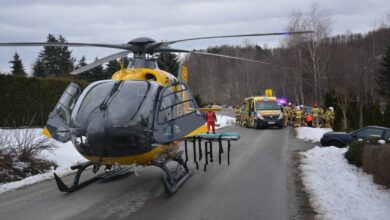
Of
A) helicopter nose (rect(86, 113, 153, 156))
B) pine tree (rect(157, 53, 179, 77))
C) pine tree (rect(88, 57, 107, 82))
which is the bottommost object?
helicopter nose (rect(86, 113, 153, 156))

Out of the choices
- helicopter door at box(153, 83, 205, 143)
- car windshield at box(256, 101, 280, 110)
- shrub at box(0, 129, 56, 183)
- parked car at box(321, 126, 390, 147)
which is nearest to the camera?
helicopter door at box(153, 83, 205, 143)

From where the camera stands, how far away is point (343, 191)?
8.09m

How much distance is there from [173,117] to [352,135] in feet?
34.4

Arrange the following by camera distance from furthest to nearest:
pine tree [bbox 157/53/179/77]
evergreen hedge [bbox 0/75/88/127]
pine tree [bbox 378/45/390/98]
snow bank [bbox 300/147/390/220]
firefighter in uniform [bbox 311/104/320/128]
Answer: pine tree [bbox 378/45/390/98] → pine tree [bbox 157/53/179/77] → firefighter in uniform [bbox 311/104/320/128] → evergreen hedge [bbox 0/75/88/127] → snow bank [bbox 300/147/390/220]

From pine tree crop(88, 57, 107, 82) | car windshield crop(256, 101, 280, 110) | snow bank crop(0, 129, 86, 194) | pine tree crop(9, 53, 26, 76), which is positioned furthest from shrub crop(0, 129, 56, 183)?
pine tree crop(9, 53, 26, 76)

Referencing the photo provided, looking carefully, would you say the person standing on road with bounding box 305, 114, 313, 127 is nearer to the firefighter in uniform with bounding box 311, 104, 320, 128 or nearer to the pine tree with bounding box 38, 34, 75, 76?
the firefighter in uniform with bounding box 311, 104, 320, 128

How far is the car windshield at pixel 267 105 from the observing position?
29.2 m

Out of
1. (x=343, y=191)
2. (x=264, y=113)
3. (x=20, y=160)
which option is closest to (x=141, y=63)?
(x=20, y=160)

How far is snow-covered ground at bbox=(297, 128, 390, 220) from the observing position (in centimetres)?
654

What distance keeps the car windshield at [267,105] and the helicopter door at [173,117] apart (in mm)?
20381

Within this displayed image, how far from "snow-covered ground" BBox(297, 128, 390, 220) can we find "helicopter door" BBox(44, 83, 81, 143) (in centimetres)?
502

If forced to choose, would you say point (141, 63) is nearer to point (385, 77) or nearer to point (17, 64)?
point (17, 64)

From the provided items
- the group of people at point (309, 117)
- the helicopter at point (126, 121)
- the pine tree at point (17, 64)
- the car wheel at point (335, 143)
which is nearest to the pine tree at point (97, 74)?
the pine tree at point (17, 64)

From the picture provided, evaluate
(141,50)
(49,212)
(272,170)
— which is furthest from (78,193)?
(272,170)
